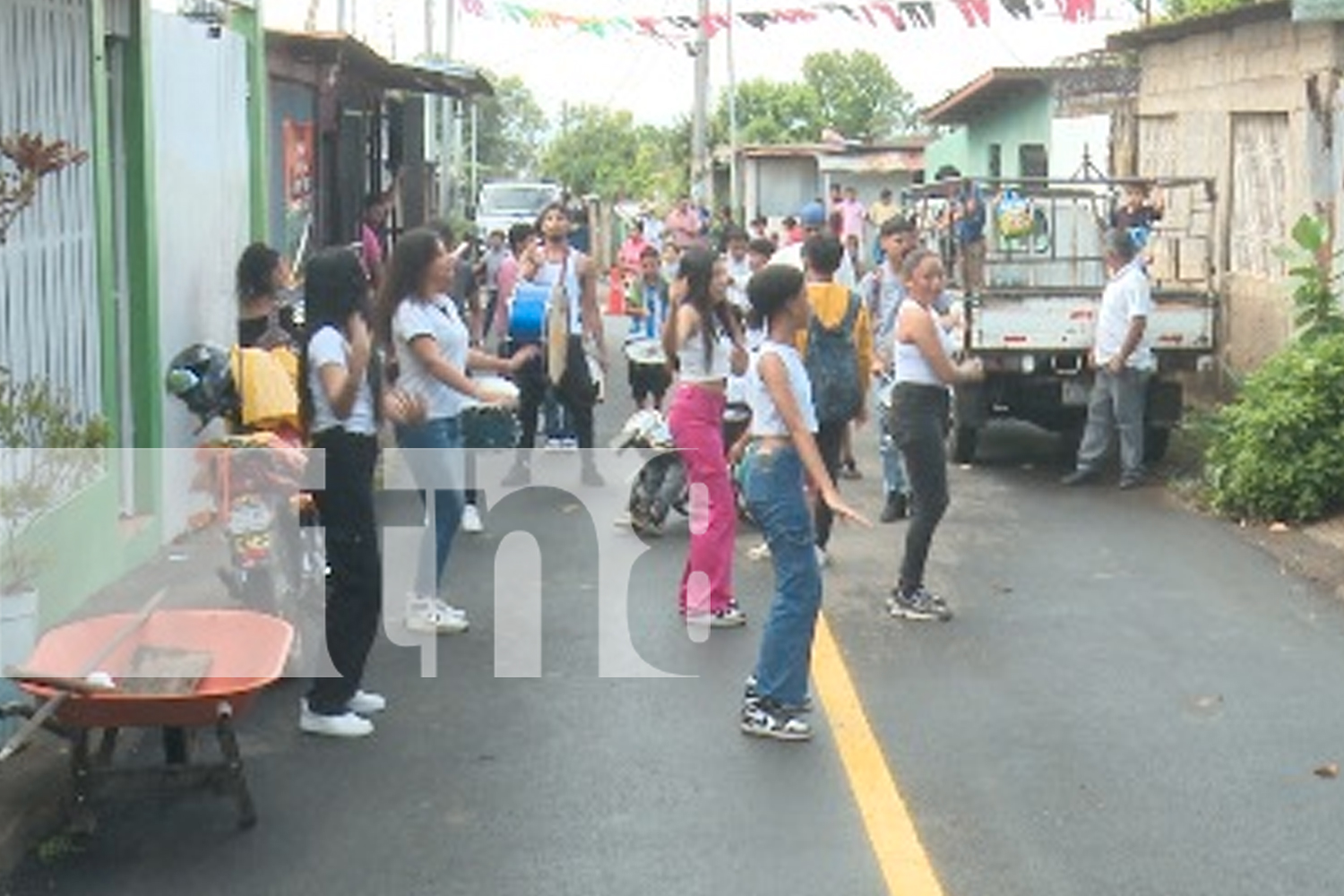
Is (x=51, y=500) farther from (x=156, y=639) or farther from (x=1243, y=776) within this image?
(x=1243, y=776)

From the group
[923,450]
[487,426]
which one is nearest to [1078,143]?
[487,426]

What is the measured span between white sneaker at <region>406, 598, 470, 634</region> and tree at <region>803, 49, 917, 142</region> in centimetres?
6512

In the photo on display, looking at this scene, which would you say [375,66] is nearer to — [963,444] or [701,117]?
[963,444]

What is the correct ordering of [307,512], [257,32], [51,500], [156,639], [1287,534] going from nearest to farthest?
[156,639]
[51,500]
[307,512]
[1287,534]
[257,32]

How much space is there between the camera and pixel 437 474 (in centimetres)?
902

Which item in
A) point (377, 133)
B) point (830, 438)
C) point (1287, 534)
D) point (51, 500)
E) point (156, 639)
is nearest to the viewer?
point (156, 639)

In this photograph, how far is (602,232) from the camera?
45188 millimetres

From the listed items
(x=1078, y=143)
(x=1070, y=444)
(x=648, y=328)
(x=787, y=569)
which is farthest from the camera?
(x=1078, y=143)

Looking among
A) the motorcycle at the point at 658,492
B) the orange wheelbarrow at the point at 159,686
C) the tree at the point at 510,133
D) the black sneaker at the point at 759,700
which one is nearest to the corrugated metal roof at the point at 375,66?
the motorcycle at the point at 658,492

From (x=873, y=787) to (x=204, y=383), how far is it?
3301 millimetres

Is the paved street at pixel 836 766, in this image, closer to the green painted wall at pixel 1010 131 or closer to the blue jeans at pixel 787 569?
the blue jeans at pixel 787 569

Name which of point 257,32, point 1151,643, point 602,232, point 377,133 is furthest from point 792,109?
point 1151,643

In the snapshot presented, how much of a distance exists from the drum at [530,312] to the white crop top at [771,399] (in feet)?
17.8

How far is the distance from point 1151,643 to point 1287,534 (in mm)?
3229
